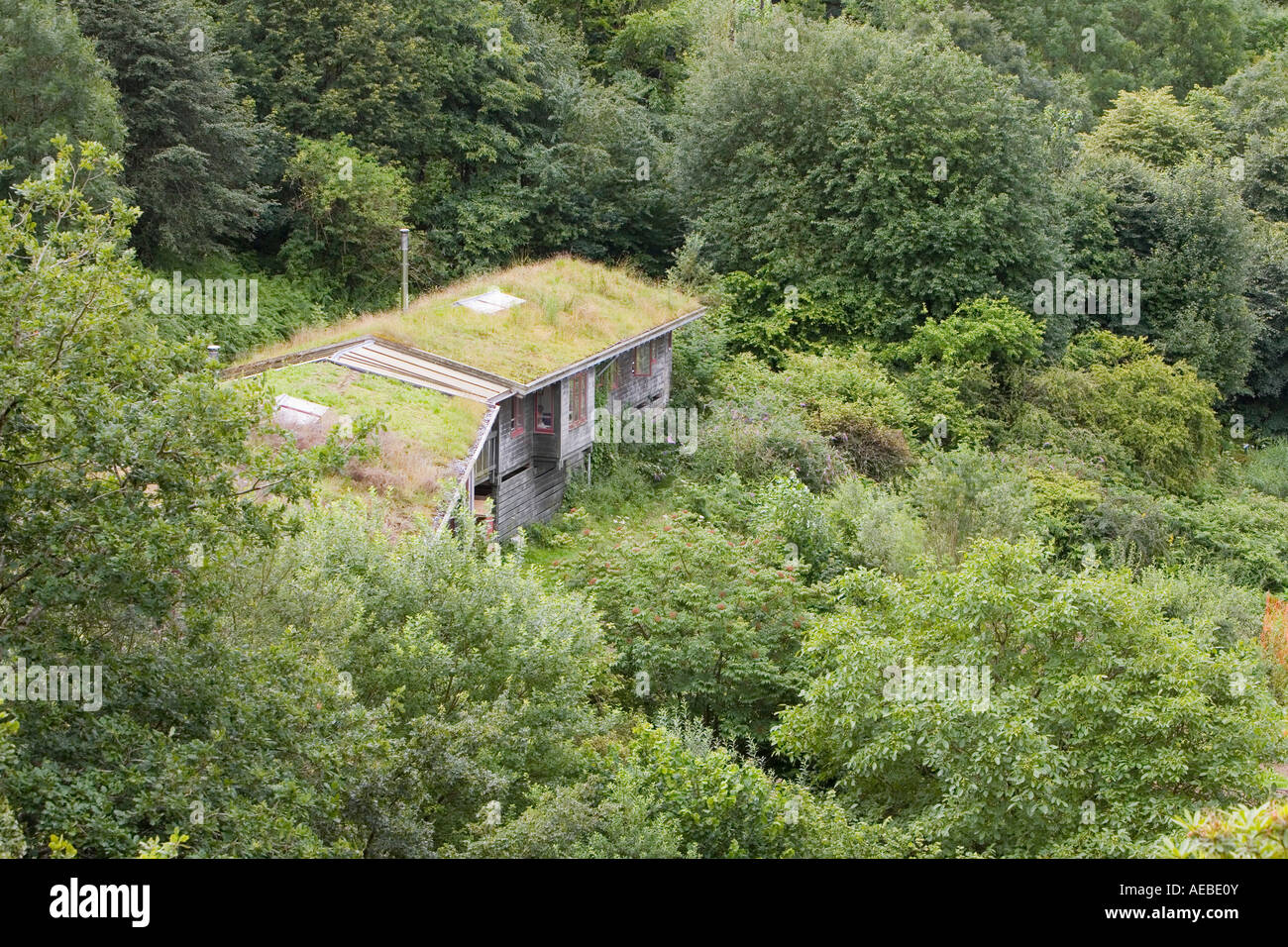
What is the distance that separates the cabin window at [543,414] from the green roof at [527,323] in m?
0.95

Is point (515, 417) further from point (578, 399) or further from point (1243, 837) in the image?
point (1243, 837)

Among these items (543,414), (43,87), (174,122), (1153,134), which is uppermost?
(43,87)

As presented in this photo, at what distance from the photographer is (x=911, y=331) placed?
37.9 metres

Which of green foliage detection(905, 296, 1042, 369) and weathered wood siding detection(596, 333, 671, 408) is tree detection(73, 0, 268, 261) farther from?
green foliage detection(905, 296, 1042, 369)

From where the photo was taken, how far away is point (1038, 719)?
1304cm

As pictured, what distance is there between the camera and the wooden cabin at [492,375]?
19734mm

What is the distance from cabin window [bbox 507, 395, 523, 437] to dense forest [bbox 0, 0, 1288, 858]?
2.06 metres

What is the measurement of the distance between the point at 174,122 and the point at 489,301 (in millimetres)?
12202

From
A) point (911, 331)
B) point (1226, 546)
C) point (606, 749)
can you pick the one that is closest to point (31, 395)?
point (606, 749)

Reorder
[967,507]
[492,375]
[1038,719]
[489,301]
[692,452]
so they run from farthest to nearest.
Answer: [692,452], [489,301], [967,507], [492,375], [1038,719]

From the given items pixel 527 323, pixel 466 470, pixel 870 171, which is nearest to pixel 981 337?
pixel 870 171

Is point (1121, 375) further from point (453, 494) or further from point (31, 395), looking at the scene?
point (31, 395)

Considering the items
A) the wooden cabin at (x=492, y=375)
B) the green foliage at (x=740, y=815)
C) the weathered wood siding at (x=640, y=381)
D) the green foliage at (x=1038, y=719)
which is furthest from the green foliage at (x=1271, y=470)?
the green foliage at (x=740, y=815)
